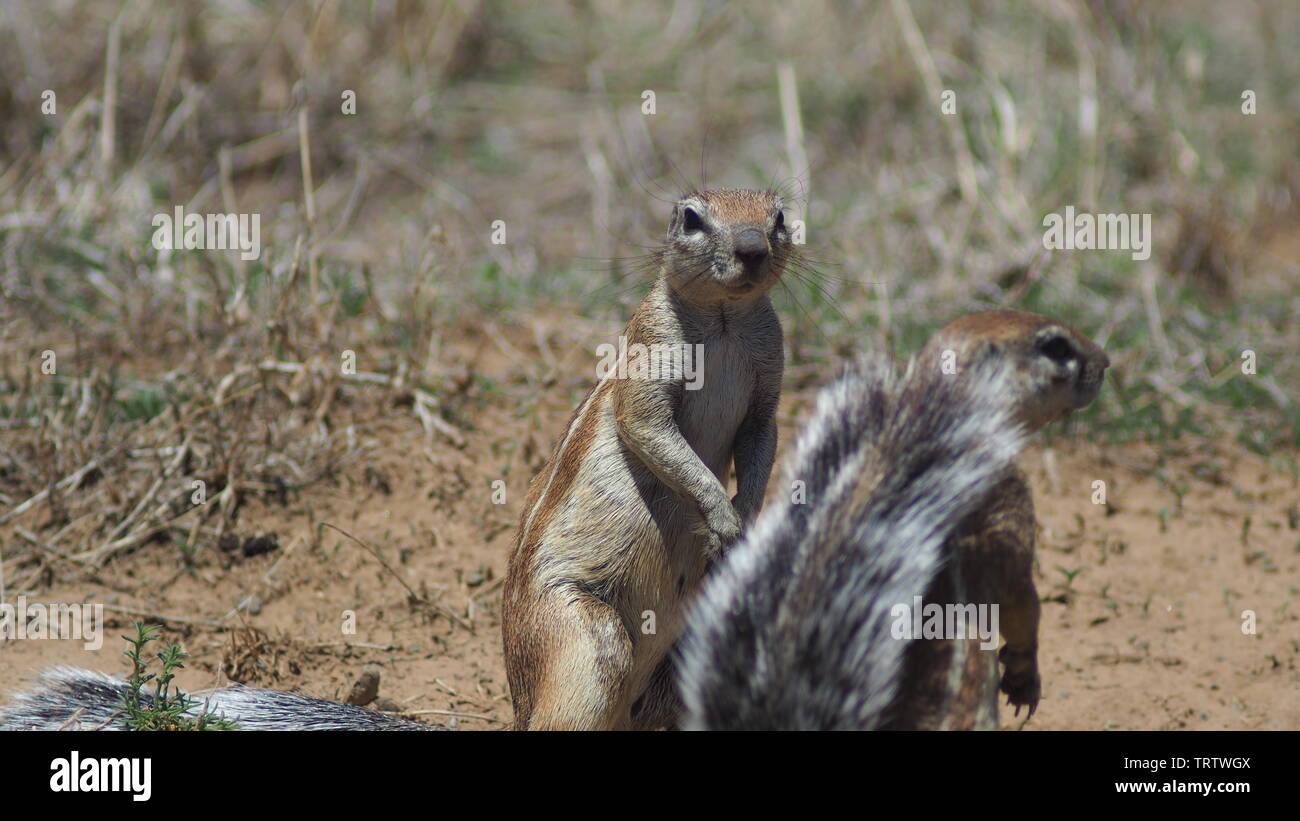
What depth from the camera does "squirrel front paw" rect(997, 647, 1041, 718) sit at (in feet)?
12.1

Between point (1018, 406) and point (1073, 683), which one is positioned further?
point (1073, 683)

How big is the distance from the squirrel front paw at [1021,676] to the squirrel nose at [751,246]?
1.32 m

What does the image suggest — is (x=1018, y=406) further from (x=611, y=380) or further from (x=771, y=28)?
(x=771, y=28)

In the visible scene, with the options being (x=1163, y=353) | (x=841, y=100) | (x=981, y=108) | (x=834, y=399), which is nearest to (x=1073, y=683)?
(x=834, y=399)

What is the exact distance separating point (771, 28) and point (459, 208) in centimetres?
341

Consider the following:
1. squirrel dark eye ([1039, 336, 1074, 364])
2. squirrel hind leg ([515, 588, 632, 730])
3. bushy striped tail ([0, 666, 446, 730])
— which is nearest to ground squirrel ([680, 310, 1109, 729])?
squirrel dark eye ([1039, 336, 1074, 364])

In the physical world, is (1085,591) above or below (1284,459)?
below

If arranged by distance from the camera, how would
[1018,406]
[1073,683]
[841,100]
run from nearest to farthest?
1. [1018,406]
2. [1073,683]
3. [841,100]

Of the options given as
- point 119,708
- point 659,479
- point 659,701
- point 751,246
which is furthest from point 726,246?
point 119,708

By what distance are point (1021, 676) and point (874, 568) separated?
3.62 feet

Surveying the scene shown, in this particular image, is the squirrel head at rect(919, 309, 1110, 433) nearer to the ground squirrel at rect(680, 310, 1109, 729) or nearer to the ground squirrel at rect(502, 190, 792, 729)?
the ground squirrel at rect(680, 310, 1109, 729)

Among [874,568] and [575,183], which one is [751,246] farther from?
[575,183]

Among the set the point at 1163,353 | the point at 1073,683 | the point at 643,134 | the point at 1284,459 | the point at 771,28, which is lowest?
the point at 1073,683

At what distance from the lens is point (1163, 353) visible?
6707mm
